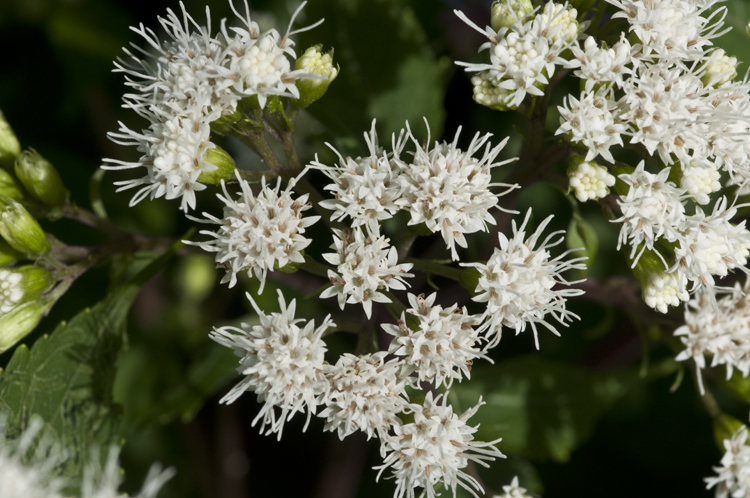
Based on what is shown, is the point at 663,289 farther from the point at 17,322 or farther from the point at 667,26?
the point at 17,322

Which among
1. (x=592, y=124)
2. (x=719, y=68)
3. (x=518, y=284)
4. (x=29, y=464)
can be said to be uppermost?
(x=719, y=68)

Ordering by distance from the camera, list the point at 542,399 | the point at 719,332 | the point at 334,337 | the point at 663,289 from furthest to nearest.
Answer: the point at 334,337, the point at 542,399, the point at 719,332, the point at 663,289

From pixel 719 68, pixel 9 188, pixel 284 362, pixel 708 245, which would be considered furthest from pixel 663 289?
pixel 9 188

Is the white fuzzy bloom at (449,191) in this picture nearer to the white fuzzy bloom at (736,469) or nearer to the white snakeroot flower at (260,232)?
the white snakeroot flower at (260,232)

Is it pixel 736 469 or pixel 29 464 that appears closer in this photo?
pixel 29 464

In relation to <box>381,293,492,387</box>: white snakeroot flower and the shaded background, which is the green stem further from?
the shaded background

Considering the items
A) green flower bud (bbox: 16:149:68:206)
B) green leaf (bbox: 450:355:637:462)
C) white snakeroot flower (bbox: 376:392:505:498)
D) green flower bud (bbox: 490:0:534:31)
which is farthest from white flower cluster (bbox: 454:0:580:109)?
green flower bud (bbox: 16:149:68:206)
